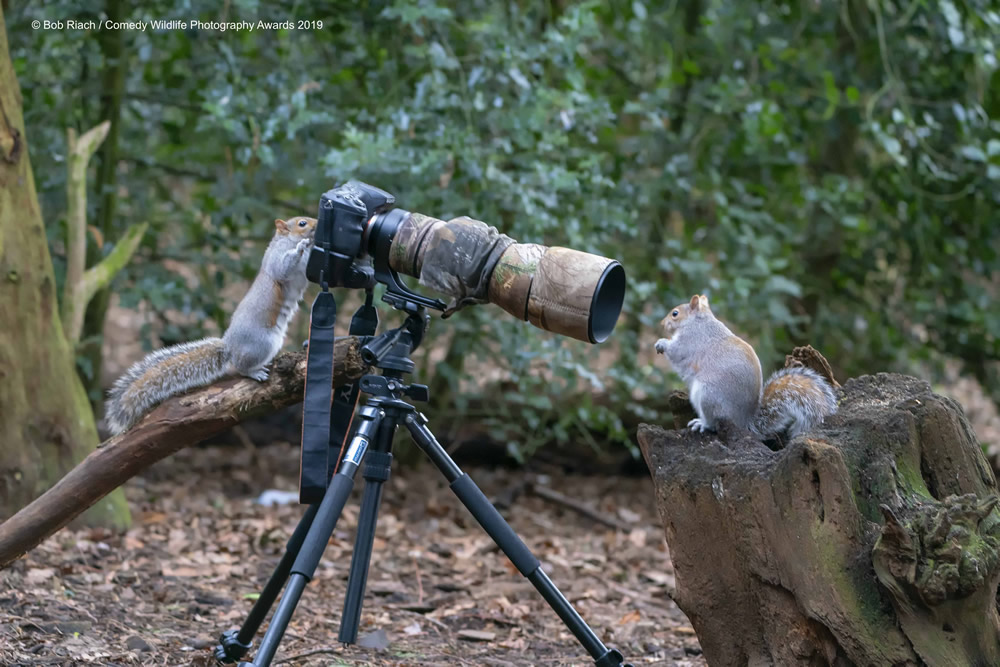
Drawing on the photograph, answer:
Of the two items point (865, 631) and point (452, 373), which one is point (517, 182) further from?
point (865, 631)

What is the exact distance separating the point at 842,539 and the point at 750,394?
0.54m

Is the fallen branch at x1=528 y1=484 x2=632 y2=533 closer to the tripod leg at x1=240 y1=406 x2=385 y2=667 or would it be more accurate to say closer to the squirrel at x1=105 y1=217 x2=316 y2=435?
the squirrel at x1=105 y1=217 x2=316 y2=435

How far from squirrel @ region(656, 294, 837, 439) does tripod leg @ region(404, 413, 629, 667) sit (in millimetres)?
564

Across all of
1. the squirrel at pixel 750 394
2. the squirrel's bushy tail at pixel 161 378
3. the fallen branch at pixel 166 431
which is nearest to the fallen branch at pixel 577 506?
the squirrel at pixel 750 394

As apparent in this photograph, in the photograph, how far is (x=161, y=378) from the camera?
278 centimetres

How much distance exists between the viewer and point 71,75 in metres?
5.09

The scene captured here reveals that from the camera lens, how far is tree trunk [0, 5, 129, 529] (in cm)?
369

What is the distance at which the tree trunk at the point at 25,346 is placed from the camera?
12.1 feet

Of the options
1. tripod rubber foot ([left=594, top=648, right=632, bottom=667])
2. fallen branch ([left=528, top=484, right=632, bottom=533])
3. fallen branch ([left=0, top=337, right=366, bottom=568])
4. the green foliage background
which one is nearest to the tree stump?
tripod rubber foot ([left=594, top=648, right=632, bottom=667])

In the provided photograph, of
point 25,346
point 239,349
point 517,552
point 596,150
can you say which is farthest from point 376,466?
point 596,150

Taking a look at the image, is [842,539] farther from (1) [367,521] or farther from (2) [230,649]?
(2) [230,649]

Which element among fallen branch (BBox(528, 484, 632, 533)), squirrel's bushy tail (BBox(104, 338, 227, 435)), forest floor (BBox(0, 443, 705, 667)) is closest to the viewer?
squirrel's bushy tail (BBox(104, 338, 227, 435))

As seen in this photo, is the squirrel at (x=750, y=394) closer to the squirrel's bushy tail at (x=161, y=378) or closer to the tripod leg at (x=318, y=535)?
the tripod leg at (x=318, y=535)

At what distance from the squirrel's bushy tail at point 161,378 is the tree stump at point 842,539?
129 centimetres
